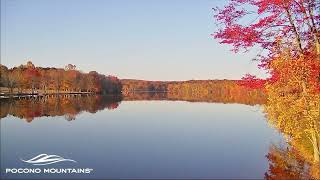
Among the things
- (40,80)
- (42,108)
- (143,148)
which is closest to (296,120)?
(143,148)

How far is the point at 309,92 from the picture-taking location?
686 inches

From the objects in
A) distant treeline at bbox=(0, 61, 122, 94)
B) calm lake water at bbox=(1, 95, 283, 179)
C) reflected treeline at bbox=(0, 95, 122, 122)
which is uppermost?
distant treeline at bbox=(0, 61, 122, 94)

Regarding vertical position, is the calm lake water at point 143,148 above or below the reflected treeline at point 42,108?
below

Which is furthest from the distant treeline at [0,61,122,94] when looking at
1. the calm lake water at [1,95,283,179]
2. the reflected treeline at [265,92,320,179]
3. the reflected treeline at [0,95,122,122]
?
the reflected treeline at [265,92,320,179]

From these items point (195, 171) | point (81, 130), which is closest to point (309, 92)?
point (195, 171)

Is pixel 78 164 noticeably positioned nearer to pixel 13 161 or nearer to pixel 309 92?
pixel 13 161

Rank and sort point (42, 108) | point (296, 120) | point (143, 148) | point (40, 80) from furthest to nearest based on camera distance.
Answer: point (40, 80)
point (42, 108)
point (143, 148)
point (296, 120)

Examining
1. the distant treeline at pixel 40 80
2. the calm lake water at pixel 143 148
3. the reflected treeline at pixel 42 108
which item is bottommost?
the calm lake water at pixel 143 148

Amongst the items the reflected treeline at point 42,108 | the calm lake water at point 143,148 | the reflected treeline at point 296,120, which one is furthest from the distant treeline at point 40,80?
the reflected treeline at point 296,120

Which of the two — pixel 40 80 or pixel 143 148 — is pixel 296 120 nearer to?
pixel 143 148

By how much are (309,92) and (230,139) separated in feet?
62.7

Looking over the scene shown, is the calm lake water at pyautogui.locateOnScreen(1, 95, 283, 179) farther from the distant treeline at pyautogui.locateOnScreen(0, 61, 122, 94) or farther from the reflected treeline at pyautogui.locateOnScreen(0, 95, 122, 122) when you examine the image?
the distant treeline at pyautogui.locateOnScreen(0, 61, 122, 94)

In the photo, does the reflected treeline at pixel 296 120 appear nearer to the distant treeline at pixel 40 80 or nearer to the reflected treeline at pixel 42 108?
the reflected treeline at pixel 42 108

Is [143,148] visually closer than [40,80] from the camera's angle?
Yes
